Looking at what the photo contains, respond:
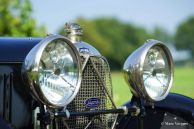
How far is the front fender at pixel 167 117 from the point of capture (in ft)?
12.0

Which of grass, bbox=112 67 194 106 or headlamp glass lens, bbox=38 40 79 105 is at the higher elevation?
headlamp glass lens, bbox=38 40 79 105

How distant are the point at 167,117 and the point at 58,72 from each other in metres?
1.18

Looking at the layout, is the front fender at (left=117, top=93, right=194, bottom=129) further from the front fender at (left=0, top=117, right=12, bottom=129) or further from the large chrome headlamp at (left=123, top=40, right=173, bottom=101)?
the front fender at (left=0, top=117, right=12, bottom=129)

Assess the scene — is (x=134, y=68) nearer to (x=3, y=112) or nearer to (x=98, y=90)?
(x=98, y=90)

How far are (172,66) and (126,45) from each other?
236 ft

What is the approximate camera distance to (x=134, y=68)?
10.2 ft

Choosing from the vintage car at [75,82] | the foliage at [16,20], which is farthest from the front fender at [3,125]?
the foliage at [16,20]

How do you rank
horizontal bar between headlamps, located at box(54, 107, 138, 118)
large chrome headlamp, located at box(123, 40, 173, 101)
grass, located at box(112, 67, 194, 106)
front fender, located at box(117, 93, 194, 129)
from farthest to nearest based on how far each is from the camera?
grass, located at box(112, 67, 194, 106)
front fender, located at box(117, 93, 194, 129)
large chrome headlamp, located at box(123, 40, 173, 101)
horizontal bar between headlamps, located at box(54, 107, 138, 118)

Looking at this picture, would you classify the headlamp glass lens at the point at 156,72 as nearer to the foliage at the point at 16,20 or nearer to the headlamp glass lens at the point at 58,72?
the headlamp glass lens at the point at 58,72

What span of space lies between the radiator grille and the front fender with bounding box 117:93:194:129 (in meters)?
0.31

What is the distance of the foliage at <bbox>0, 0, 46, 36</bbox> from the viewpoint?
54.1 feet

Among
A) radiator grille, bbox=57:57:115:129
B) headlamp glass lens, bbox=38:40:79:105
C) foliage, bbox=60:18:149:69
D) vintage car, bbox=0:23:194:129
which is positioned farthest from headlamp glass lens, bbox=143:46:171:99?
foliage, bbox=60:18:149:69

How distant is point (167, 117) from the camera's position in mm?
3689

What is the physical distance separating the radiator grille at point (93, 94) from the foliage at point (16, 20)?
1309 centimetres
